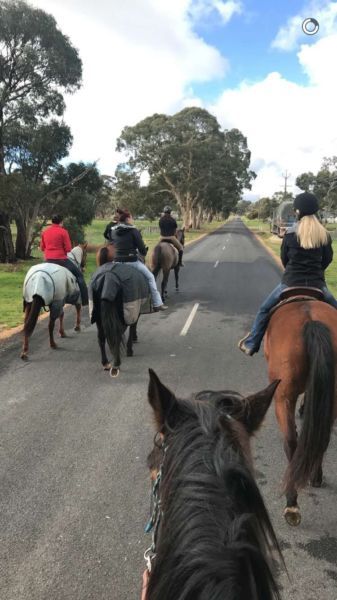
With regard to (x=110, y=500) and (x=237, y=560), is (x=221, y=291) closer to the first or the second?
(x=110, y=500)

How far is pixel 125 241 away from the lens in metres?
7.24

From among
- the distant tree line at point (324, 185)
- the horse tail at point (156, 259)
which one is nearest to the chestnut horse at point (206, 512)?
the horse tail at point (156, 259)

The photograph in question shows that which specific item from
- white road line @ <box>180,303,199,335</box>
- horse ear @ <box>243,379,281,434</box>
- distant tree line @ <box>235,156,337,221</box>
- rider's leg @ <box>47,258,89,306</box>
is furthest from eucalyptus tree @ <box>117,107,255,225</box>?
horse ear @ <box>243,379,281,434</box>

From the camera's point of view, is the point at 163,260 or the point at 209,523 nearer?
the point at 209,523

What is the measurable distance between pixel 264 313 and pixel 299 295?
0.47m

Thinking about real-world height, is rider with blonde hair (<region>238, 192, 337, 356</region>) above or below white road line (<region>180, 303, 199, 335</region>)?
above

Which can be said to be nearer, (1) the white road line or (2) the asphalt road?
(2) the asphalt road

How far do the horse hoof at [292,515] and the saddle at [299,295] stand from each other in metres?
1.86

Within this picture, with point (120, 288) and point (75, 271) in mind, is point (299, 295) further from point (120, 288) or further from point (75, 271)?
point (75, 271)

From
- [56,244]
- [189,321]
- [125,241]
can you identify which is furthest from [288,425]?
[189,321]

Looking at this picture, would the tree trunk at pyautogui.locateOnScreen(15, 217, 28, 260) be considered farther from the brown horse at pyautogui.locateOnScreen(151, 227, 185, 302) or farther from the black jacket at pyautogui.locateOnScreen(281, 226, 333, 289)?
the black jacket at pyautogui.locateOnScreen(281, 226, 333, 289)

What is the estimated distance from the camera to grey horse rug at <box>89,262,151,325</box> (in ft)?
20.9

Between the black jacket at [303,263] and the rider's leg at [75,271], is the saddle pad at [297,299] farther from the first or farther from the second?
the rider's leg at [75,271]

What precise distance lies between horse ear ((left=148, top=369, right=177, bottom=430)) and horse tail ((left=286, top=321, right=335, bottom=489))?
196 cm
